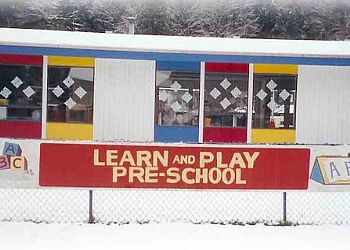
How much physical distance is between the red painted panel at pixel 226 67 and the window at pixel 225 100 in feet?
0.37

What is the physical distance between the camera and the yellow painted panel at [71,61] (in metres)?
14.5

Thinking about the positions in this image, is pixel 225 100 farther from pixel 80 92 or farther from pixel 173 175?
pixel 173 175

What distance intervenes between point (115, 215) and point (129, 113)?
757 centimetres

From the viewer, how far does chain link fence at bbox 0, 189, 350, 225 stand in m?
7.05

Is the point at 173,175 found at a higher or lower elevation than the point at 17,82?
lower

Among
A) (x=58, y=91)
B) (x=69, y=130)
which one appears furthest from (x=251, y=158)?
(x=58, y=91)

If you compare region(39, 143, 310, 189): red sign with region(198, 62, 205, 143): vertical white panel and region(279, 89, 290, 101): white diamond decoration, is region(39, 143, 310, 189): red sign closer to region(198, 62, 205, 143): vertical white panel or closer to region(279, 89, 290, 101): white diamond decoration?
region(198, 62, 205, 143): vertical white panel

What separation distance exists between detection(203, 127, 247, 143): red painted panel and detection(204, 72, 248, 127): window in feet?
0.39

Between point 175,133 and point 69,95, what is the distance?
3.13 m

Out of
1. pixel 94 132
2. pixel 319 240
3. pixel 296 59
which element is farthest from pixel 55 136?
pixel 319 240

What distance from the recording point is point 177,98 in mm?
14727

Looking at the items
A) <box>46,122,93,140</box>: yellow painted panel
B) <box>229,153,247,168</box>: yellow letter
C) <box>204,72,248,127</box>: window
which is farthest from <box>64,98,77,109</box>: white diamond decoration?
<box>229,153,247,168</box>: yellow letter

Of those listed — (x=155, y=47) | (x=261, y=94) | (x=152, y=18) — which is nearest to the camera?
(x=155, y=47)

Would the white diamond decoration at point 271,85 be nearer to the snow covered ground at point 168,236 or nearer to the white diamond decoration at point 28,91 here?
the white diamond decoration at point 28,91
